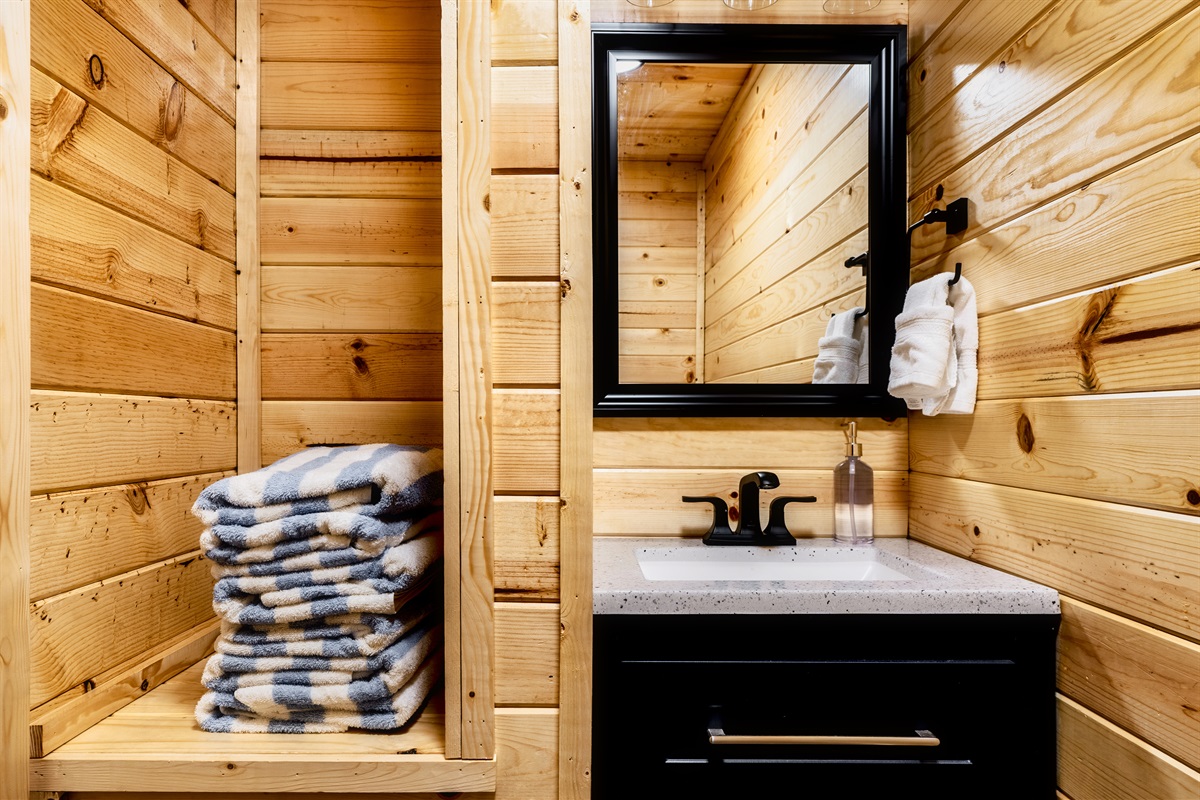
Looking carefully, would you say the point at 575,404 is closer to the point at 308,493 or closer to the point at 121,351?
the point at 308,493

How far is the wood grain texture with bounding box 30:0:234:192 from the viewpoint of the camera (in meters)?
0.82

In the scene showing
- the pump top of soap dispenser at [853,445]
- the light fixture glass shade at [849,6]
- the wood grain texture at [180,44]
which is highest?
the light fixture glass shade at [849,6]

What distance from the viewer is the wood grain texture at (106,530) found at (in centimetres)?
79

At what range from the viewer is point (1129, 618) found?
76cm

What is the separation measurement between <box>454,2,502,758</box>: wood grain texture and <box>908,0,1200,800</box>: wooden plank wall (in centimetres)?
78

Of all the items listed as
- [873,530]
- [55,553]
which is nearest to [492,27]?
[55,553]

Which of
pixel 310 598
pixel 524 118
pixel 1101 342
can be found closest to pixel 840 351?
pixel 1101 342

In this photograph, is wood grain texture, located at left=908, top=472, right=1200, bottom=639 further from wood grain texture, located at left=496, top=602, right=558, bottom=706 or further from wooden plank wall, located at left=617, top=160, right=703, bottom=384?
wood grain texture, located at left=496, top=602, right=558, bottom=706

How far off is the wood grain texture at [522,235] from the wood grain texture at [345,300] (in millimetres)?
472

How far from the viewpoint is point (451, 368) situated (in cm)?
78

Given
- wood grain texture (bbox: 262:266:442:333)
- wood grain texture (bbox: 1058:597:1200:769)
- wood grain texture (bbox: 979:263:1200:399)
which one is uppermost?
wood grain texture (bbox: 262:266:442:333)

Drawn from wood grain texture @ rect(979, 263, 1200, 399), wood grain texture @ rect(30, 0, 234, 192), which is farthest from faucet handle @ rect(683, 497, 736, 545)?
wood grain texture @ rect(30, 0, 234, 192)

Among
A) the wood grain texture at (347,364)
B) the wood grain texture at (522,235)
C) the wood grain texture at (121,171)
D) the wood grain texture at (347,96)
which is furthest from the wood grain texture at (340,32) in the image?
the wood grain texture at (522,235)

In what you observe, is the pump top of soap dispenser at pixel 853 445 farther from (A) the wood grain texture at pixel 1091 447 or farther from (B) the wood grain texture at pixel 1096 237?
(B) the wood grain texture at pixel 1096 237
